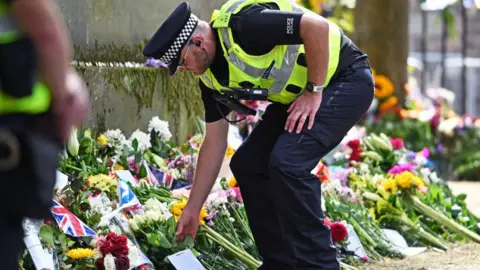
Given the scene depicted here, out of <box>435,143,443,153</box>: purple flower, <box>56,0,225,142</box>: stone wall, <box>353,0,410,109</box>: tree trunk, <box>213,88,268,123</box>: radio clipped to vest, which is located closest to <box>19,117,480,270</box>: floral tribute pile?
<box>56,0,225,142</box>: stone wall

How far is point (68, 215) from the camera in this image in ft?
14.8

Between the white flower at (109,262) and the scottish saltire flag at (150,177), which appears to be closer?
the white flower at (109,262)

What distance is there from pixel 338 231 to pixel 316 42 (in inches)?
56.1

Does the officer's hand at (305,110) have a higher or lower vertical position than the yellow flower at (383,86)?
higher

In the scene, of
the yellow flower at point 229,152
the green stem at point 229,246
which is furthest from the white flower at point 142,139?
the green stem at point 229,246

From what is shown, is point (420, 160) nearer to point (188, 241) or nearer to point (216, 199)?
point (216, 199)

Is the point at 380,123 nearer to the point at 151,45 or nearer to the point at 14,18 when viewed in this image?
the point at 151,45

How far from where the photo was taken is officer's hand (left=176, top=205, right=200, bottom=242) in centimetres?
468

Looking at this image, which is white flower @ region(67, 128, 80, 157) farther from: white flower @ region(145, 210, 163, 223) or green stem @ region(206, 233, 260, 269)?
green stem @ region(206, 233, 260, 269)

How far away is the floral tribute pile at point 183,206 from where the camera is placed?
4.45m

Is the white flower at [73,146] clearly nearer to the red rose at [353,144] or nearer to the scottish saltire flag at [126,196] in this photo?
the scottish saltire flag at [126,196]

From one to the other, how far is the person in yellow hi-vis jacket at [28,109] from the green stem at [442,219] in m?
4.12

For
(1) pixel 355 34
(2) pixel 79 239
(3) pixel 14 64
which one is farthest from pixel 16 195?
(1) pixel 355 34

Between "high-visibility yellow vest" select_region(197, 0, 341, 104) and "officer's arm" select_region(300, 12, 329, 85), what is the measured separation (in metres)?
0.14
